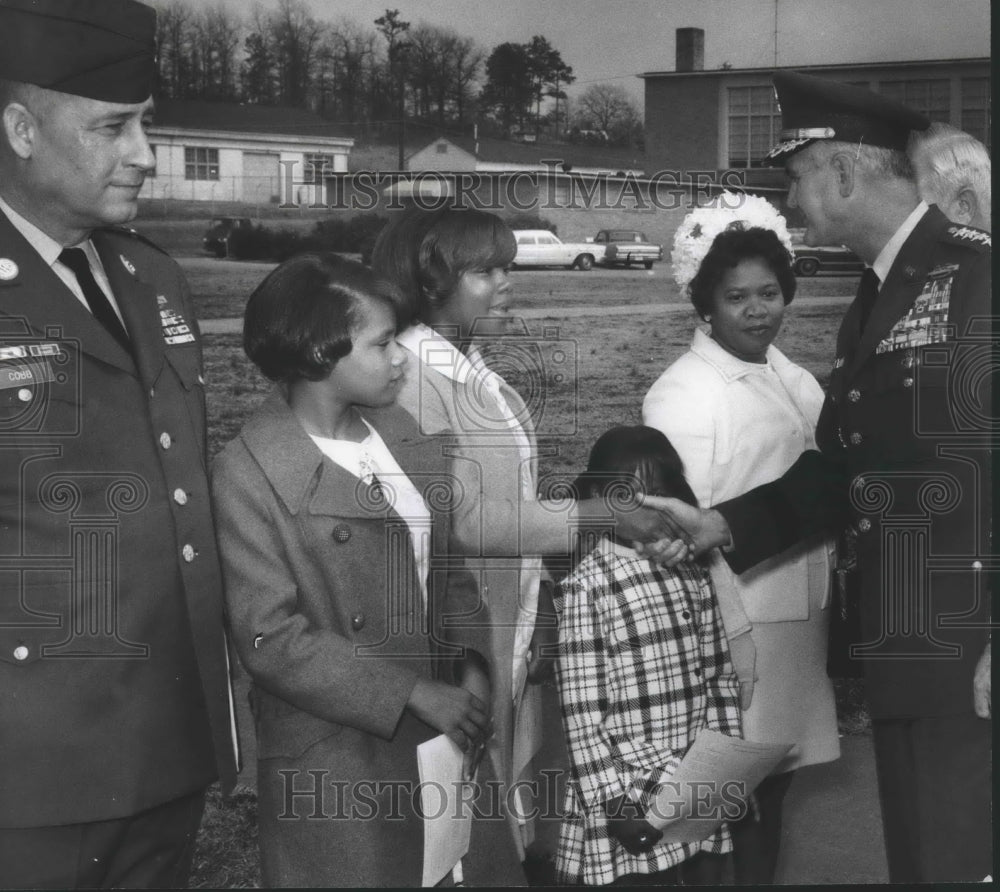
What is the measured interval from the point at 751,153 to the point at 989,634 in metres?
1.20

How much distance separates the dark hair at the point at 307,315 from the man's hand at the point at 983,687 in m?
1.33

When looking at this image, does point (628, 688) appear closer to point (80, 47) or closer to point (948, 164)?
point (948, 164)

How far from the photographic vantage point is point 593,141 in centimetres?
286

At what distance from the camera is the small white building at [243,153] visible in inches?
106

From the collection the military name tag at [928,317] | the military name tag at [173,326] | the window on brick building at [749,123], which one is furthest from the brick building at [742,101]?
the military name tag at [173,326]

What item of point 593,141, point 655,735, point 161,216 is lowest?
point 655,735

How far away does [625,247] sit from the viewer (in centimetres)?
289

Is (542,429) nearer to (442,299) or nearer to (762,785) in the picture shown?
(442,299)

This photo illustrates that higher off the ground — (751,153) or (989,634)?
(751,153)

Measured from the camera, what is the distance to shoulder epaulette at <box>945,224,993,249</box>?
2.47 metres

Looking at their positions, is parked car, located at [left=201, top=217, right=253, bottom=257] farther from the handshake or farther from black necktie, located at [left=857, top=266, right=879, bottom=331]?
black necktie, located at [left=857, top=266, right=879, bottom=331]

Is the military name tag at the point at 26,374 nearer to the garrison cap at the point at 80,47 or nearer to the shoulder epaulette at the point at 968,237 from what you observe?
the garrison cap at the point at 80,47

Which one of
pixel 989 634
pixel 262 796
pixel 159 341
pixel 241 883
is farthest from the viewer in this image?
pixel 241 883

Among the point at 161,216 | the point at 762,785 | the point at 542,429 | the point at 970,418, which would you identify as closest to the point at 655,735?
the point at 762,785
